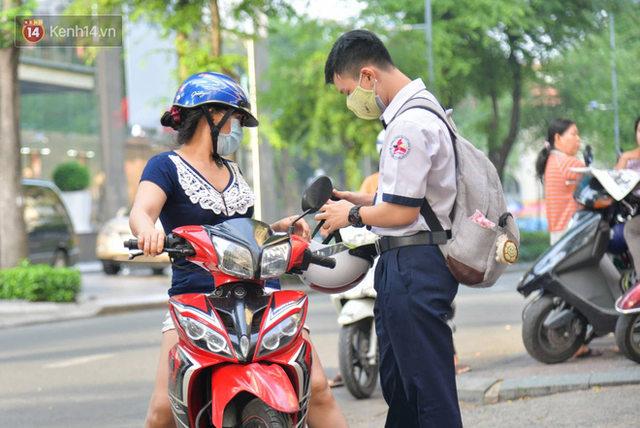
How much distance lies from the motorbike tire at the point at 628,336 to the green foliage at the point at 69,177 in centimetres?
2311

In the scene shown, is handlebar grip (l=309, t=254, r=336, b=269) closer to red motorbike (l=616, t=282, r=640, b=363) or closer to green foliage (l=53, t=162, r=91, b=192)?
red motorbike (l=616, t=282, r=640, b=363)

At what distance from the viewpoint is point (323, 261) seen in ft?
11.5

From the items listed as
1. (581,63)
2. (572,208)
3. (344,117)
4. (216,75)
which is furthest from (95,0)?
(581,63)

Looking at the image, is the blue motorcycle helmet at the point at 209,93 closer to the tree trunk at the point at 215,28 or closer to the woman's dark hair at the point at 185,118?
the woman's dark hair at the point at 185,118

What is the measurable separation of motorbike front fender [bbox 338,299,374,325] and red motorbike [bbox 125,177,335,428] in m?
3.00

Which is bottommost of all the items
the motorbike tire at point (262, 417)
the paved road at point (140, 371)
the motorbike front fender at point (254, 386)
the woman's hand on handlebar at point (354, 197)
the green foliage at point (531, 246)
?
the green foliage at point (531, 246)

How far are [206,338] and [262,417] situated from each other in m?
0.33

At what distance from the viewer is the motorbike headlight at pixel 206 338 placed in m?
3.12

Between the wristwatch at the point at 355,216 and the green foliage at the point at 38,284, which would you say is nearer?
the wristwatch at the point at 355,216

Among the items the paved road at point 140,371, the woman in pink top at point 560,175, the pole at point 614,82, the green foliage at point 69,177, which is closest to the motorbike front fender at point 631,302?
the paved road at point 140,371

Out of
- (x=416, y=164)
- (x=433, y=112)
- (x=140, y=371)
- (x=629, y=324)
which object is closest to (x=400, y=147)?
(x=416, y=164)

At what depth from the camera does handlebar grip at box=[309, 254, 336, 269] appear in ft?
11.4

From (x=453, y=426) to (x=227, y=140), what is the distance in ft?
4.76

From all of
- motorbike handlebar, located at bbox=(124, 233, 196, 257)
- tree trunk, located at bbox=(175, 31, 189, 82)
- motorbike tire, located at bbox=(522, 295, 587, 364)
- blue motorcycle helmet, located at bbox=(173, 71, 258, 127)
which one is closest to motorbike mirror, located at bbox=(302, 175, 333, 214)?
motorbike handlebar, located at bbox=(124, 233, 196, 257)
